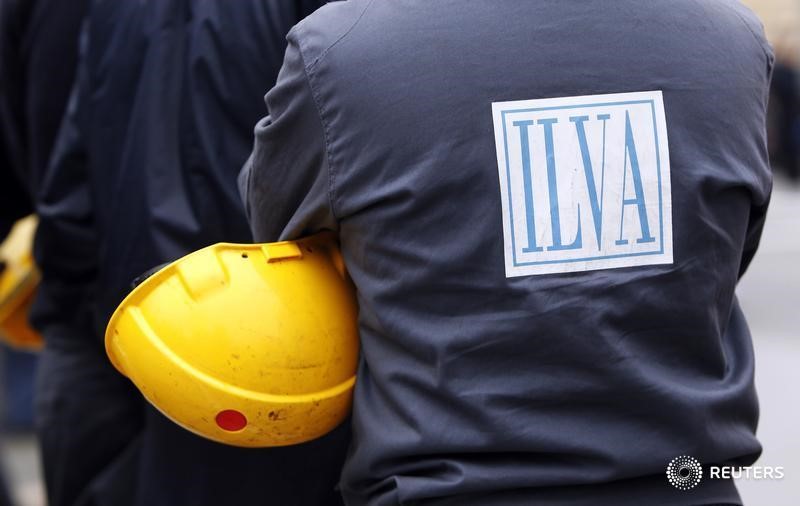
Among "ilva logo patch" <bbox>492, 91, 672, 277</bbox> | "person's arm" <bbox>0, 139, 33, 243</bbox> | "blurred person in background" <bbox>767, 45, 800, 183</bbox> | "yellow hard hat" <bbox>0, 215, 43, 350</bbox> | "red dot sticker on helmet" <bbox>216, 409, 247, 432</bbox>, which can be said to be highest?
"ilva logo patch" <bbox>492, 91, 672, 277</bbox>

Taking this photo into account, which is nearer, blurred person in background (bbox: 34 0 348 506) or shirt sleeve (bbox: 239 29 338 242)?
shirt sleeve (bbox: 239 29 338 242)

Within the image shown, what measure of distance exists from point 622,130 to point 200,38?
4.14 feet

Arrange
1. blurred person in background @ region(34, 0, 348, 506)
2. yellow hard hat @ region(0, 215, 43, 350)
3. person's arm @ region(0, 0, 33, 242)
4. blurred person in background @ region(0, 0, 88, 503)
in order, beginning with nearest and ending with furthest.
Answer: blurred person in background @ region(34, 0, 348, 506) < blurred person in background @ region(0, 0, 88, 503) < person's arm @ region(0, 0, 33, 242) < yellow hard hat @ region(0, 215, 43, 350)

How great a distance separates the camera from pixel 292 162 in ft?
7.29

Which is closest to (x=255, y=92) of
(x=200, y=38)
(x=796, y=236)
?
(x=200, y=38)

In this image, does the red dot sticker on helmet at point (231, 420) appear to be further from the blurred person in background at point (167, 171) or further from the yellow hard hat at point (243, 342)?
the blurred person in background at point (167, 171)

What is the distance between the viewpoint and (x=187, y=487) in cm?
311

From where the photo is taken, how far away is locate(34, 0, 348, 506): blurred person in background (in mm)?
3033

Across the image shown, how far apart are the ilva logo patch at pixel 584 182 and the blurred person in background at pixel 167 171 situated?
1.04 meters

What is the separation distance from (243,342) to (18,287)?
6.13 feet

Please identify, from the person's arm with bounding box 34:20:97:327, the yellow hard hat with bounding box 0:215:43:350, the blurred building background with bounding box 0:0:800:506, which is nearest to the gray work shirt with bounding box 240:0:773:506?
the person's arm with bounding box 34:20:97:327

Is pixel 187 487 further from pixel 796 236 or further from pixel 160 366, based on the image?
pixel 796 236

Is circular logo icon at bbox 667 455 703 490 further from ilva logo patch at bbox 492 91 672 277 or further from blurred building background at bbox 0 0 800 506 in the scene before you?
blurred building background at bbox 0 0 800 506

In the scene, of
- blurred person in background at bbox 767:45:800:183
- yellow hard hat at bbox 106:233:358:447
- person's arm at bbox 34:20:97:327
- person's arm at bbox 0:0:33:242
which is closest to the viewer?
yellow hard hat at bbox 106:233:358:447
